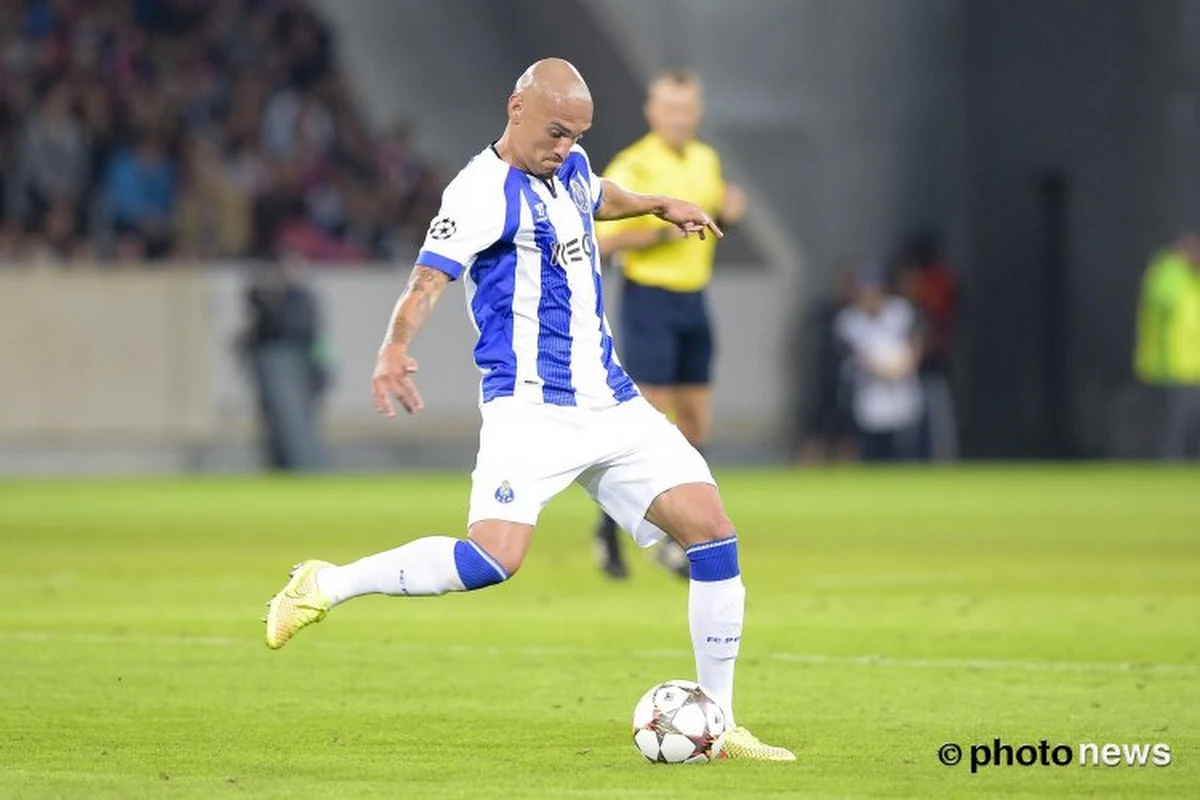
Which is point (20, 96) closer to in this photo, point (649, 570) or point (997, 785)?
point (649, 570)

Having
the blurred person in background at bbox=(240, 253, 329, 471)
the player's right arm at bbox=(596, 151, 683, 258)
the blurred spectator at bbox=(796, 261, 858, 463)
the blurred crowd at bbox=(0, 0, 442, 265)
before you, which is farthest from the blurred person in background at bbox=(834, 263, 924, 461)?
the player's right arm at bbox=(596, 151, 683, 258)

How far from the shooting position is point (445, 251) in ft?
27.4

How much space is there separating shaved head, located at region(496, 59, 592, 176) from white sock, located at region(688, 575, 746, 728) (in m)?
1.46

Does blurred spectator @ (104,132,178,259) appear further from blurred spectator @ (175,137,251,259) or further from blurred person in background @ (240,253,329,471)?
blurred person in background @ (240,253,329,471)

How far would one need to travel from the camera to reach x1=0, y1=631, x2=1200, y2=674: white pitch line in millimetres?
10680

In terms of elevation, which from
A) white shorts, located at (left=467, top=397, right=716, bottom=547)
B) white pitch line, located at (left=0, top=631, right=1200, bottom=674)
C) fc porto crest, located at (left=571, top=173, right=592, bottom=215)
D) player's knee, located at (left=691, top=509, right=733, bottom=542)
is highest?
fc porto crest, located at (left=571, top=173, right=592, bottom=215)

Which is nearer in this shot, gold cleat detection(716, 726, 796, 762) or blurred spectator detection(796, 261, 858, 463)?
gold cleat detection(716, 726, 796, 762)

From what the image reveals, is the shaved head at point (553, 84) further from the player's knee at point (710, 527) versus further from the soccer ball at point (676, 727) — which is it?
the soccer ball at point (676, 727)

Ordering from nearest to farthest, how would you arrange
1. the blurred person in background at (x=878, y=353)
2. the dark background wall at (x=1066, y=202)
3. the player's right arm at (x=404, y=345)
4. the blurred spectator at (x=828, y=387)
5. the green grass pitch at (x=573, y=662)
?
the green grass pitch at (x=573, y=662) → the player's right arm at (x=404, y=345) → the blurred person in background at (x=878, y=353) → the blurred spectator at (x=828, y=387) → the dark background wall at (x=1066, y=202)

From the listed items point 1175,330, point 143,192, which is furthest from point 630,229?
point 1175,330

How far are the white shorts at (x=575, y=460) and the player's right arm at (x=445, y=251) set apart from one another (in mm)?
396

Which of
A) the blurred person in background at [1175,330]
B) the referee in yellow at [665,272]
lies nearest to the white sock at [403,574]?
the referee in yellow at [665,272]

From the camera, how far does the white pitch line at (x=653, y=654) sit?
10.7 m

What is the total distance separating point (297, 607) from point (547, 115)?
5.75 feet
